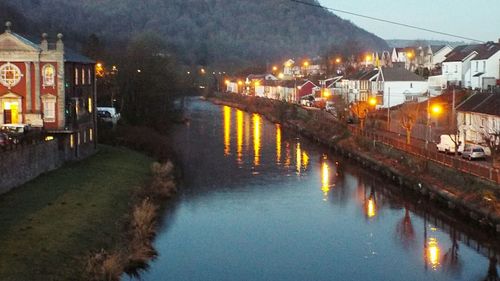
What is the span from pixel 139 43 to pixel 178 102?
2640cm

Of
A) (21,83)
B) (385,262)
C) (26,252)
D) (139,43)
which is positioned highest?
(139,43)

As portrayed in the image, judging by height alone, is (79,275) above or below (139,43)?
below

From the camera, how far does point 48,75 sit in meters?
33.9

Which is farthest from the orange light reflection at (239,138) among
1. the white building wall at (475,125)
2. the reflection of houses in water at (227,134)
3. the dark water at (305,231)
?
the white building wall at (475,125)

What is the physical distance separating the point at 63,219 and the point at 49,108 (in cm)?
1314

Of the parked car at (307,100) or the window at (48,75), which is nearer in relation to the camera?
the window at (48,75)

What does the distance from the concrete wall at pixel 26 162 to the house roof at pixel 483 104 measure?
23.4m

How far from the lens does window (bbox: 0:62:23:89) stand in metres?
33.4

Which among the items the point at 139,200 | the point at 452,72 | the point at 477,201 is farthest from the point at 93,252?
the point at 452,72

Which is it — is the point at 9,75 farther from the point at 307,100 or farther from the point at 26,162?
the point at 307,100

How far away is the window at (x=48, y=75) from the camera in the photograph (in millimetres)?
33844

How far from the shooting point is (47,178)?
28.8 m

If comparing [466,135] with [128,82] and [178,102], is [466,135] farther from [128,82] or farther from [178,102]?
[178,102]

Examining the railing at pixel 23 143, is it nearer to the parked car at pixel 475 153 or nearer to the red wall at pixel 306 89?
the parked car at pixel 475 153
